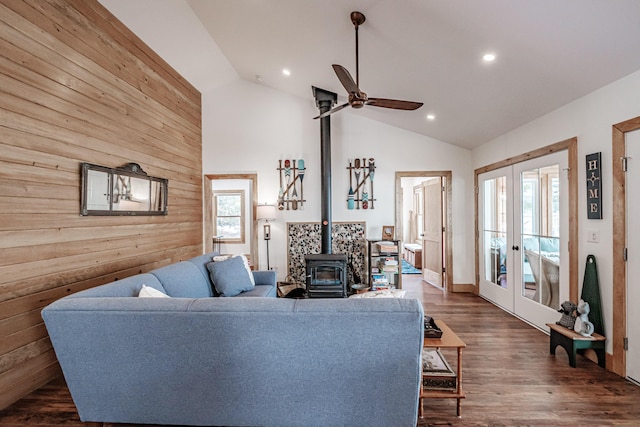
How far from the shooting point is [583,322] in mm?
2654

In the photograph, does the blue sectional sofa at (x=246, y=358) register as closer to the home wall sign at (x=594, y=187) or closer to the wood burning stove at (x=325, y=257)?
the home wall sign at (x=594, y=187)

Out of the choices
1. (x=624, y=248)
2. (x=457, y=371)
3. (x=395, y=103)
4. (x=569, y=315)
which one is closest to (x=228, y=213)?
(x=395, y=103)

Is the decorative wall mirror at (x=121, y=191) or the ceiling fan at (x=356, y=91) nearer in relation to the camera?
the ceiling fan at (x=356, y=91)

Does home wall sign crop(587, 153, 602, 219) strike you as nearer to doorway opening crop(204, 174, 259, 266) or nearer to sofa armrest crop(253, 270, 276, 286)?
sofa armrest crop(253, 270, 276, 286)

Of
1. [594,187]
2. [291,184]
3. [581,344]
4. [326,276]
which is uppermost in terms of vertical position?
[291,184]

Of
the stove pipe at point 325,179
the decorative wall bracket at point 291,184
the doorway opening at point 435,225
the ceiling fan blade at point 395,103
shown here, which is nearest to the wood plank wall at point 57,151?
the decorative wall bracket at point 291,184

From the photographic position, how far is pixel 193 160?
504cm

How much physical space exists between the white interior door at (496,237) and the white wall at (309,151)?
34cm

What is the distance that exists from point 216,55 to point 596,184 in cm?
476

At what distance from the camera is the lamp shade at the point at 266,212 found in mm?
5066

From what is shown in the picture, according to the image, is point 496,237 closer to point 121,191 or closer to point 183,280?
point 183,280

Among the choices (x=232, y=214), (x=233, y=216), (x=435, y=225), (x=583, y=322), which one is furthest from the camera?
(x=232, y=214)

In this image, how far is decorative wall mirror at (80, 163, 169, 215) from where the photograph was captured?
111 inches

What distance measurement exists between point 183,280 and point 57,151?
4.80 ft
